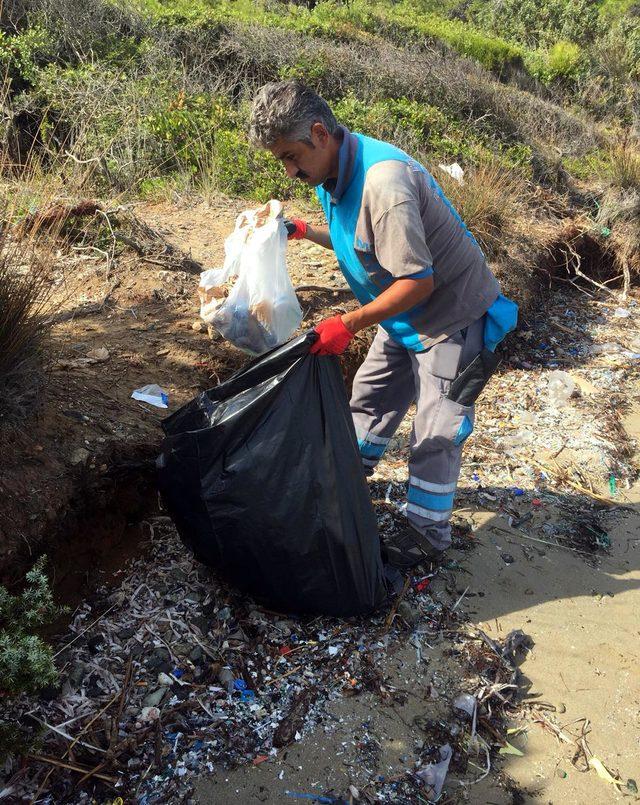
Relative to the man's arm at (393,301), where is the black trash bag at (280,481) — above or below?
below

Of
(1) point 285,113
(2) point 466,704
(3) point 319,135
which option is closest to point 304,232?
(3) point 319,135

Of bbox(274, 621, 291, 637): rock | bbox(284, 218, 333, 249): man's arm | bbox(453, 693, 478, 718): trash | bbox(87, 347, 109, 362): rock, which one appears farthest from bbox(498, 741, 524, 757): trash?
bbox(87, 347, 109, 362): rock

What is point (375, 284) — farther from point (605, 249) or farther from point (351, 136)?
point (605, 249)

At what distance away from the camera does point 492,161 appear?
22.7ft

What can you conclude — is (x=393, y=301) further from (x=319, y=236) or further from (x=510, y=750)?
(x=510, y=750)

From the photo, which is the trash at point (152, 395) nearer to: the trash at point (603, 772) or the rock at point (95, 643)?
the rock at point (95, 643)

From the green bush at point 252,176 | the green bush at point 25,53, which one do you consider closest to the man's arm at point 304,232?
the green bush at point 252,176

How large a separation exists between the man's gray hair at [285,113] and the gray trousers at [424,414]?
0.94m

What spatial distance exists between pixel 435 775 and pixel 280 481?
3.52 ft

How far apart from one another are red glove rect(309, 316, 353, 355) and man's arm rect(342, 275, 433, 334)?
0.02 metres

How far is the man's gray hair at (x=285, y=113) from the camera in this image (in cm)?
213

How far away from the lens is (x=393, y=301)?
2.24m

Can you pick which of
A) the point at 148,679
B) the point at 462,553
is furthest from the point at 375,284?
Result: the point at 148,679

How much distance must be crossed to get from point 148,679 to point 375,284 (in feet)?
5.37
